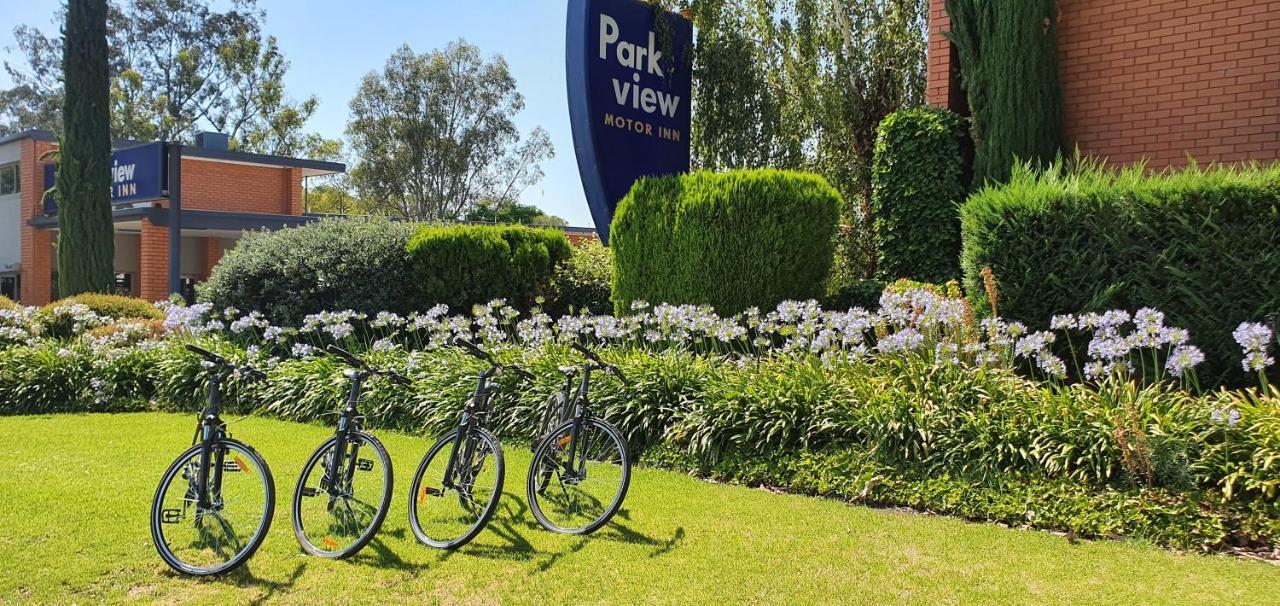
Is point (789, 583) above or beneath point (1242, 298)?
beneath

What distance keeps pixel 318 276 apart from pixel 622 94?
4409 millimetres

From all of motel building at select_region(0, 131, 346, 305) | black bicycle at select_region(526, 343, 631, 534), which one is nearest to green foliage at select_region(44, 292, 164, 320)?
motel building at select_region(0, 131, 346, 305)

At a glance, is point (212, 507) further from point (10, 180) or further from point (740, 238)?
point (10, 180)

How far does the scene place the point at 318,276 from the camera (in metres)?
11.5

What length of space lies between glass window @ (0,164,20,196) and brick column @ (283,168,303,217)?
7.82 m

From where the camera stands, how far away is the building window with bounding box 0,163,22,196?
28.0 m

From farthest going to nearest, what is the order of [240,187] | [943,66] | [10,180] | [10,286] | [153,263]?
[10,180], [10,286], [240,187], [153,263], [943,66]

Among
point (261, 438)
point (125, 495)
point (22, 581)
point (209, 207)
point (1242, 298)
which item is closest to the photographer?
point (22, 581)

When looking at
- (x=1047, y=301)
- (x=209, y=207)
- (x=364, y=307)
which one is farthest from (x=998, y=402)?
(x=209, y=207)

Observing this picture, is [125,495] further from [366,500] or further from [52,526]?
[366,500]

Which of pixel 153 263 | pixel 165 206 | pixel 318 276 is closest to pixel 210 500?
pixel 318 276

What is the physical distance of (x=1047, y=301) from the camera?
763 cm

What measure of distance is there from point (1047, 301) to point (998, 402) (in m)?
1.89

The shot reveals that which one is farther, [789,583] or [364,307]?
[364,307]
